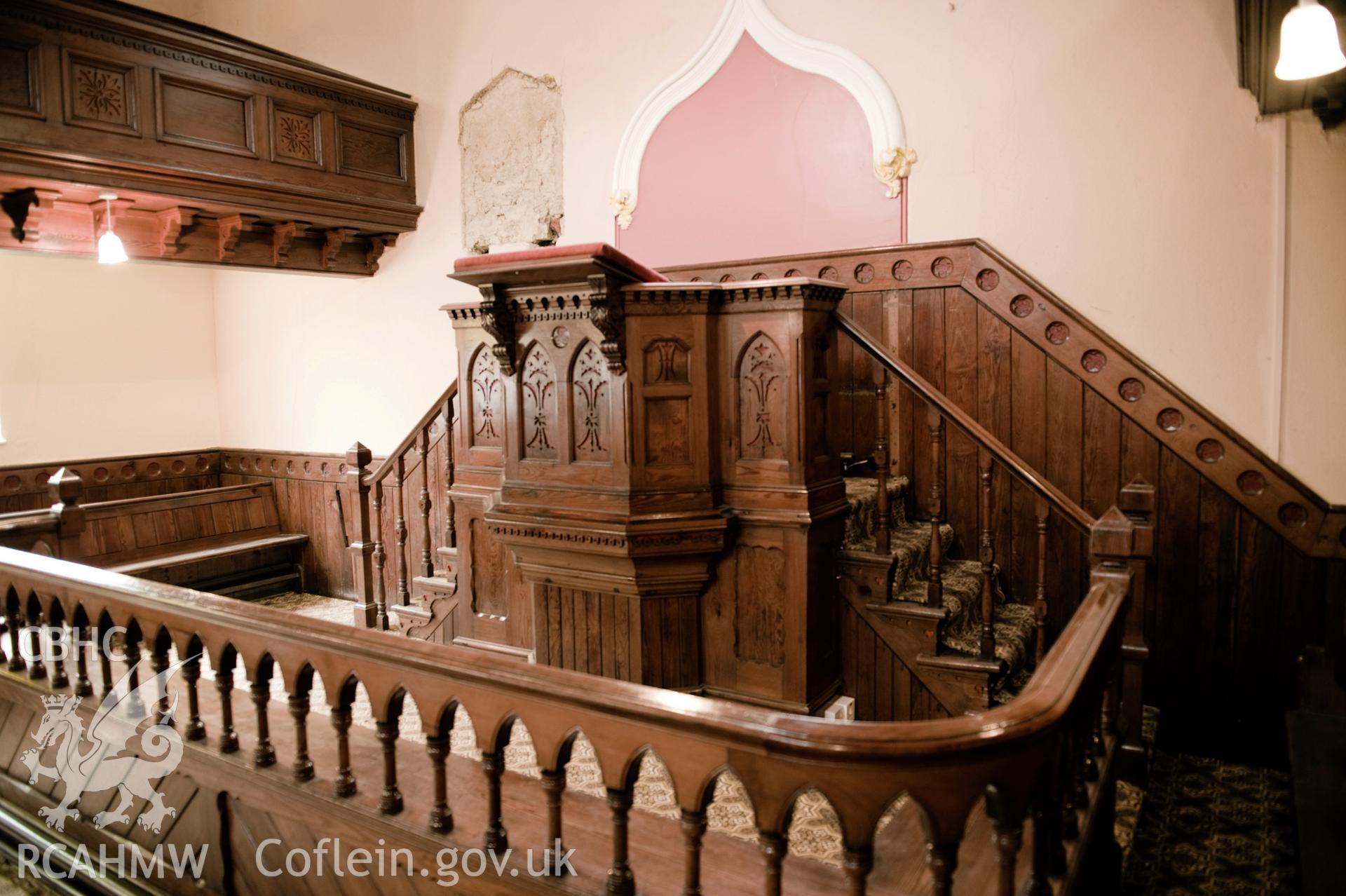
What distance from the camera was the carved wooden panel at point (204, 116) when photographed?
4.84 metres

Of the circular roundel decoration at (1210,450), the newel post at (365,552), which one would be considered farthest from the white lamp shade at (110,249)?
the circular roundel decoration at (1210,450)

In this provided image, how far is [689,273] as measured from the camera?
4867mm

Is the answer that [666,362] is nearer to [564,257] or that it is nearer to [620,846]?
[564,257]

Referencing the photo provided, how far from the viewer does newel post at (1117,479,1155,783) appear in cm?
284

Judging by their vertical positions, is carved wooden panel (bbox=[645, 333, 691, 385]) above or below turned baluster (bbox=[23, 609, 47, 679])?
above

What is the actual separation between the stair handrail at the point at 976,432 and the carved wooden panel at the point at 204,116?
419cm

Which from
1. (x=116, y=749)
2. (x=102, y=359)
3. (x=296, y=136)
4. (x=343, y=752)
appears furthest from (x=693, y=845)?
(x=102, y=359)

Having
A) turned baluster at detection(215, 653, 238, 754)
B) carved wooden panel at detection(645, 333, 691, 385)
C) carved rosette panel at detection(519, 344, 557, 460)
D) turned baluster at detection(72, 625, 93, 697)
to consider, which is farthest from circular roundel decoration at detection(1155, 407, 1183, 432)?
turned baluster at detection(72, 625, 93, 697)

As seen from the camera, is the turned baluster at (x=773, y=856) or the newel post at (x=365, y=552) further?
the newel post at (x=365, y=552)

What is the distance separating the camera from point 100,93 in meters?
4.57

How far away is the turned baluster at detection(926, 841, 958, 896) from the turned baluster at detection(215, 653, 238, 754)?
6.46 ft

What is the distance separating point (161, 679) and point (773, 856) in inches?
88.6

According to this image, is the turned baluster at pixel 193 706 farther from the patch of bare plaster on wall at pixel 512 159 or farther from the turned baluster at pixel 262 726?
the patch of bare plaster on wall at pixel 512 159

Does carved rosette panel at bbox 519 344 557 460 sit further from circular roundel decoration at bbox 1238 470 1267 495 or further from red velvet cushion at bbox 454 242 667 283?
circular roundel decoration at bbox 1238 470 1267 495
